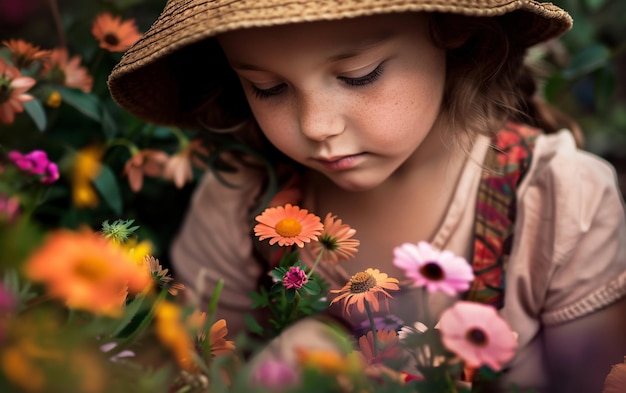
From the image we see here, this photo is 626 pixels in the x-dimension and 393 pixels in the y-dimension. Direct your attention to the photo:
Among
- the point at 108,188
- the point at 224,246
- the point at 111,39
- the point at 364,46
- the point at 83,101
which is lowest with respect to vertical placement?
the point at 224,246

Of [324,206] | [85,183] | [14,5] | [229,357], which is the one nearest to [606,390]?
[229,357]

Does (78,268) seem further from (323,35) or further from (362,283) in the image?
(323,35)

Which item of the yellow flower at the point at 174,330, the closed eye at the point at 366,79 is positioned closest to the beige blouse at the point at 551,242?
the closed eye at the point at 366,79

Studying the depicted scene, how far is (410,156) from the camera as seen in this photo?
1128mm

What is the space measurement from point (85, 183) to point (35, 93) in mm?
183

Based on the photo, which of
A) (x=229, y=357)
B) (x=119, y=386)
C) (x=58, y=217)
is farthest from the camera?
(x=58, y=217)

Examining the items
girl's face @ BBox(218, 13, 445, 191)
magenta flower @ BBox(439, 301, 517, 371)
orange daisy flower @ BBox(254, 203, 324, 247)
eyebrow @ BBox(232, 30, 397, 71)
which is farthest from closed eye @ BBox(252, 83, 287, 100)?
magenta flower @ BBox(439, 301, 517, 371)

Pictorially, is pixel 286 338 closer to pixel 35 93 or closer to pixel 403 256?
pixel 403 256

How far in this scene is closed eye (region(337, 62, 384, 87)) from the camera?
2.86 feet

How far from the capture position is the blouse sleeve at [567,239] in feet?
3.55

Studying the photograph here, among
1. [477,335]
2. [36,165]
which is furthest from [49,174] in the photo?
[477,335]

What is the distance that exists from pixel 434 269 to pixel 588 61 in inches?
49.8

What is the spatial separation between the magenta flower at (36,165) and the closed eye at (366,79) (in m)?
0.37

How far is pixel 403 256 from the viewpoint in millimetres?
582
